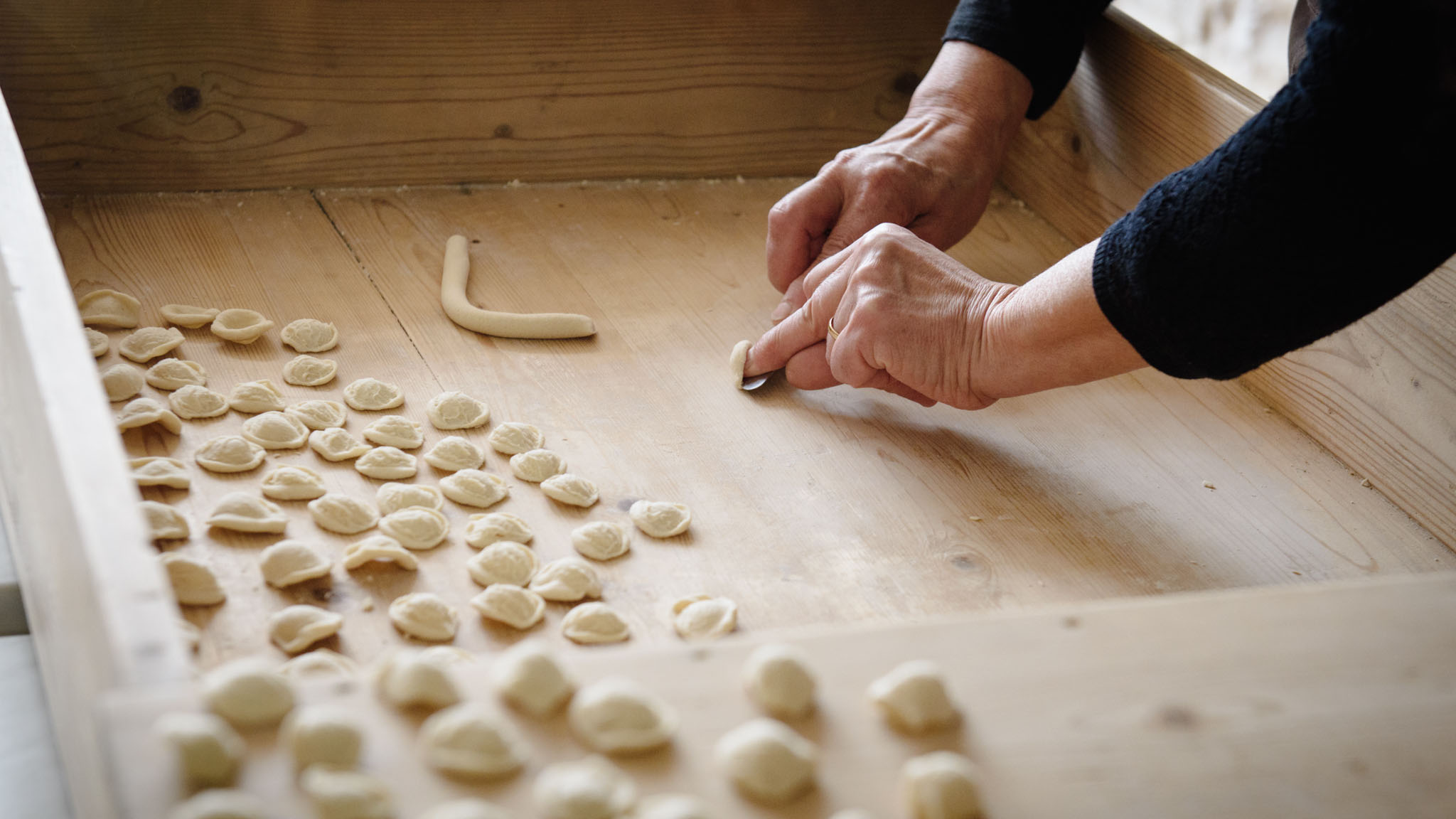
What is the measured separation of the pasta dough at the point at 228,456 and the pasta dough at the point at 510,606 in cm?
28

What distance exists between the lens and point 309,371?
3.96 ft

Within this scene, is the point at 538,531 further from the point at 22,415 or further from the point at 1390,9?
the point at 1390,9

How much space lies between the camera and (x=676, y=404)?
124 cm

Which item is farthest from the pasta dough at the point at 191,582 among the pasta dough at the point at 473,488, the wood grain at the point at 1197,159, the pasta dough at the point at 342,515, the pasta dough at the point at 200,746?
the wood grain at the point at 1197,159

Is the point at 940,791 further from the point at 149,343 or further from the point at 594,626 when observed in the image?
the point at 149,343

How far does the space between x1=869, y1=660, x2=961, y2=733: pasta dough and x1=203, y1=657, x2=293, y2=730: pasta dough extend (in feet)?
1.04

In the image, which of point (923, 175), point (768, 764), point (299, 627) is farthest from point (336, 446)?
point (923, 175)

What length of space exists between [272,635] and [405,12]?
3.23 ft

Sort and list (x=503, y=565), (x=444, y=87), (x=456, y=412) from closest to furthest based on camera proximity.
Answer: (x=503, y=565) < (x=456, y=412) < (x=444, y=87)

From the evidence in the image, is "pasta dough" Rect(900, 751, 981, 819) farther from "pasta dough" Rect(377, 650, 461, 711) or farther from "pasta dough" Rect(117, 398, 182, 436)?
"pasta dough" Rect(117, 398, 182, 436)

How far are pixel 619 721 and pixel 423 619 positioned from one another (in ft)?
1.03

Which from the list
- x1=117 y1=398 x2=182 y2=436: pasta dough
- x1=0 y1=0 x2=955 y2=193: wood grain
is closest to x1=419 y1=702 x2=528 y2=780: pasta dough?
x1=117 y1=398 x2=182 y2=436: pasta dough

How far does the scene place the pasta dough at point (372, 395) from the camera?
1.16 metres

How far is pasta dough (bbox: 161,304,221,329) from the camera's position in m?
1.25
